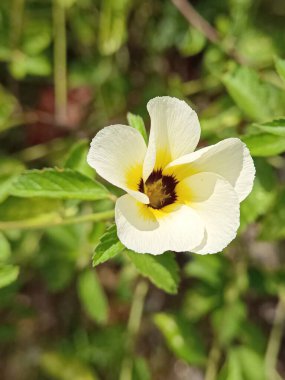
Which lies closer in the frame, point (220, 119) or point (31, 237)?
point (220, 119)

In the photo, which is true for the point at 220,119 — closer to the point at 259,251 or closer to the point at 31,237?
the point at 31,237

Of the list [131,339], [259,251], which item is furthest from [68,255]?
[259,251]

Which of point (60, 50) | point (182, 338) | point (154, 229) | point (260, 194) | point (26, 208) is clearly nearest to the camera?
point (154, 229)

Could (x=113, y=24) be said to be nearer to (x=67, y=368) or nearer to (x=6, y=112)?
(x=6, y=112)

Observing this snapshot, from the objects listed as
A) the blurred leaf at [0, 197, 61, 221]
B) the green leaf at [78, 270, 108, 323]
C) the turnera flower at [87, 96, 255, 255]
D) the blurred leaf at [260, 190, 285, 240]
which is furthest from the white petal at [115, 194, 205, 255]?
the green leaf at [78, 270, 108, 323]

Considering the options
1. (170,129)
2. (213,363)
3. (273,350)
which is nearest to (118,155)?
(170,129)

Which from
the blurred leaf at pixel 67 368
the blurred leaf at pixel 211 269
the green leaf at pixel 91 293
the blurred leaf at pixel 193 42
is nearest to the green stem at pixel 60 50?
the blurred leaf at pixel 193 42
